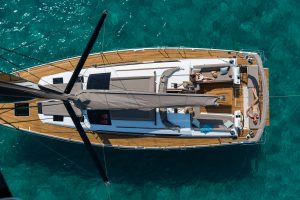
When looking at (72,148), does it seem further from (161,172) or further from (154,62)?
(154,62)

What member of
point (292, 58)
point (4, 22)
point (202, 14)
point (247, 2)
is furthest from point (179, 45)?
point (4, 22)

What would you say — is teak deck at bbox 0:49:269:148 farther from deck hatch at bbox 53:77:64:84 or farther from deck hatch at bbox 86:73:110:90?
deck hatch at bbox 86:73:110:90

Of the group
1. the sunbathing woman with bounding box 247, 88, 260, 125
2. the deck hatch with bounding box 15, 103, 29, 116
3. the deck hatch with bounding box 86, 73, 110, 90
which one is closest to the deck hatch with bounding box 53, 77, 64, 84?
the deck hatch with bounding box 86, 73, 110, 90

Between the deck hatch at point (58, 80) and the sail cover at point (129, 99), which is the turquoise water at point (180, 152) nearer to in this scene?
the deck hatch at point (58, 80)

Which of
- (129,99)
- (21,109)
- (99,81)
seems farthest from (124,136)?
(21,109)

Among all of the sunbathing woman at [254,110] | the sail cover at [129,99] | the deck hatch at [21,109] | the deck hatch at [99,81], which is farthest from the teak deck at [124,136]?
the sail cover at [129,99]
